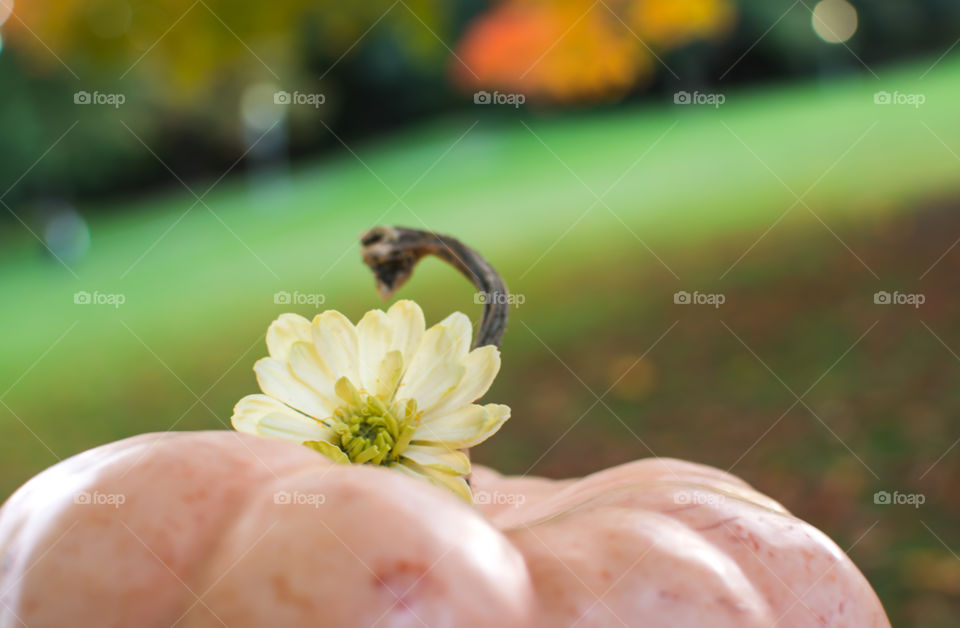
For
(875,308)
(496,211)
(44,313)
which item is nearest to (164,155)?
(44,313)

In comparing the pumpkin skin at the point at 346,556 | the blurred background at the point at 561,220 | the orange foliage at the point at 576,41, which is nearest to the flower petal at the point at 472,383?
the pumpkin skin at the point at 346,556

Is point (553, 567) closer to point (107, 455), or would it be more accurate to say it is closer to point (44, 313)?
point (107, 455)

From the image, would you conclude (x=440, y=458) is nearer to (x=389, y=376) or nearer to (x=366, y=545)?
(x=389, y=376)

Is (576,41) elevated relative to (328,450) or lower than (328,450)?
elevated

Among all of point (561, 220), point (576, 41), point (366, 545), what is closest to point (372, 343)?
point (366, 545)

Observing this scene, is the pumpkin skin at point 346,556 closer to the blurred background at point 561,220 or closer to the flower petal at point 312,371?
the flower petal at point 312,371

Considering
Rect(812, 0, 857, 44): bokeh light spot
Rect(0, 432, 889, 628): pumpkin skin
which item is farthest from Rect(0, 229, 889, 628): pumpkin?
Rect(812, 0, 857, 44): bokeh light spot
